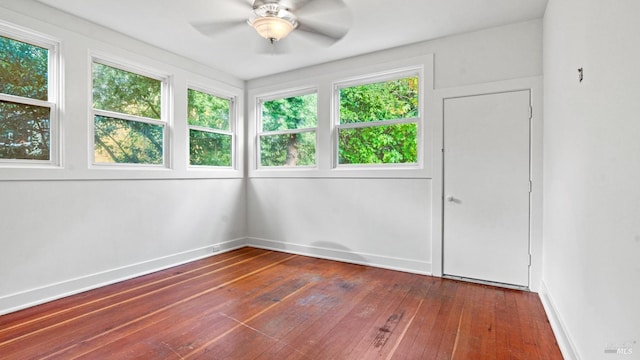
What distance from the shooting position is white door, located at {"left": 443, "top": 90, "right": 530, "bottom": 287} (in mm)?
3078

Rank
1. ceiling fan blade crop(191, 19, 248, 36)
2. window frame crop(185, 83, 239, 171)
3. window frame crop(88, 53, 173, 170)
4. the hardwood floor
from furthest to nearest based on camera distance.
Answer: window frame crop(185, 83, 239, 171), window frame crop(88, 53, 173, 170), ceiling fan blade crop(191, 19, 248, 36), the hardwood floor

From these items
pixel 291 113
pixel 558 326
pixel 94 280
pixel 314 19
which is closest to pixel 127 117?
pixel 94 280

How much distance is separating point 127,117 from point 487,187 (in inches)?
157

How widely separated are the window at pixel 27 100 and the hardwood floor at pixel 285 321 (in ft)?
4.55

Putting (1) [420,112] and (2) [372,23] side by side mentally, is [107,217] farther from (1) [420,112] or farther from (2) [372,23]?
(1) [420,112]

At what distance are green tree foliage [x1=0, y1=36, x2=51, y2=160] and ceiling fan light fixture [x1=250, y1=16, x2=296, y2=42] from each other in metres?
2.06

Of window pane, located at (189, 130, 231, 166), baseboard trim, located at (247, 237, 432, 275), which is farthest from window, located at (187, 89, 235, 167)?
baseboard trim, located at (247, 237, 432, 275)

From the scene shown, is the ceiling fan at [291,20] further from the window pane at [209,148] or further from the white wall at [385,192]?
the window pane at [209,148]

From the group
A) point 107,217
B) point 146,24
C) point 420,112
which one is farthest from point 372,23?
point 107,217

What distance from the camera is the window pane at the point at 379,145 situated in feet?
12.3

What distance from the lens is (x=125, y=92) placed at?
3510 mm

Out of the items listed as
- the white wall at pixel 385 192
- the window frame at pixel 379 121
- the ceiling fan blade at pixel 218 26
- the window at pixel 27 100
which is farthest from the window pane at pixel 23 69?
the window frame at pixel 379 121

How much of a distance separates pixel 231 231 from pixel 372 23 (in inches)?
136

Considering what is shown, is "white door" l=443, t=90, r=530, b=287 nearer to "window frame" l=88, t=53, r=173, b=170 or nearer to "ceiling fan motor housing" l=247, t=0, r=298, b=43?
"ceiling fan motor housing" l=247, t=0, r=298, b=43
